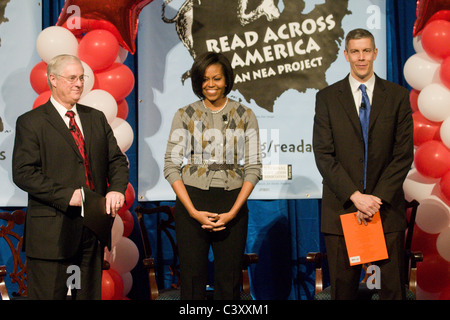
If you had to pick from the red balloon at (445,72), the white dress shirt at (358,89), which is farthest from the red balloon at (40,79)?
the red balloon at (445,72)

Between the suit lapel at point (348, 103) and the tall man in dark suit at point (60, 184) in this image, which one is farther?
the suit lapel at point (348, 103)

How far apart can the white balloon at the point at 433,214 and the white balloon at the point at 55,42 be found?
2.38m

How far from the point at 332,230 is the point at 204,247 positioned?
59 centimetres

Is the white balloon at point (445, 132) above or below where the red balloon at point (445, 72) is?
below

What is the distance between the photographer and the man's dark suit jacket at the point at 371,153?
247 cm

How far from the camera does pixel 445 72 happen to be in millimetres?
3391

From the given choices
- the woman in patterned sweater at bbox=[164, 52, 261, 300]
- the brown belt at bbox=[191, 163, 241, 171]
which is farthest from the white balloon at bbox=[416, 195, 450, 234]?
the brown belt at bbox=[191, 163, 241, 171]

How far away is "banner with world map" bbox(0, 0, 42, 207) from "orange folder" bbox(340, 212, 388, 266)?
2.41 metres

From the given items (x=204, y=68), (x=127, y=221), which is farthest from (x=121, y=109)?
(x=204, y=68)

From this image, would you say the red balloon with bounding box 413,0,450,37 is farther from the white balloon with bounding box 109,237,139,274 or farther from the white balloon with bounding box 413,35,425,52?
the white balloon with bounding box 109,237,139,274

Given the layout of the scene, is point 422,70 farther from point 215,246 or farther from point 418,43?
point 215,246

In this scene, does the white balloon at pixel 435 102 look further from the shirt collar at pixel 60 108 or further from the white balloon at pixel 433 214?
the shirt collar at pixel 60 108

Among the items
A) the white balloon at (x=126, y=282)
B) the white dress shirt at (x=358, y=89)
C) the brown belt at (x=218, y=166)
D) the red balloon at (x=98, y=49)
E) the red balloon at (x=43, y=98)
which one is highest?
the red balloon at (x=98, y=49)

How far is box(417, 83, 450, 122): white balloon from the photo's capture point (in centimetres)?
341
